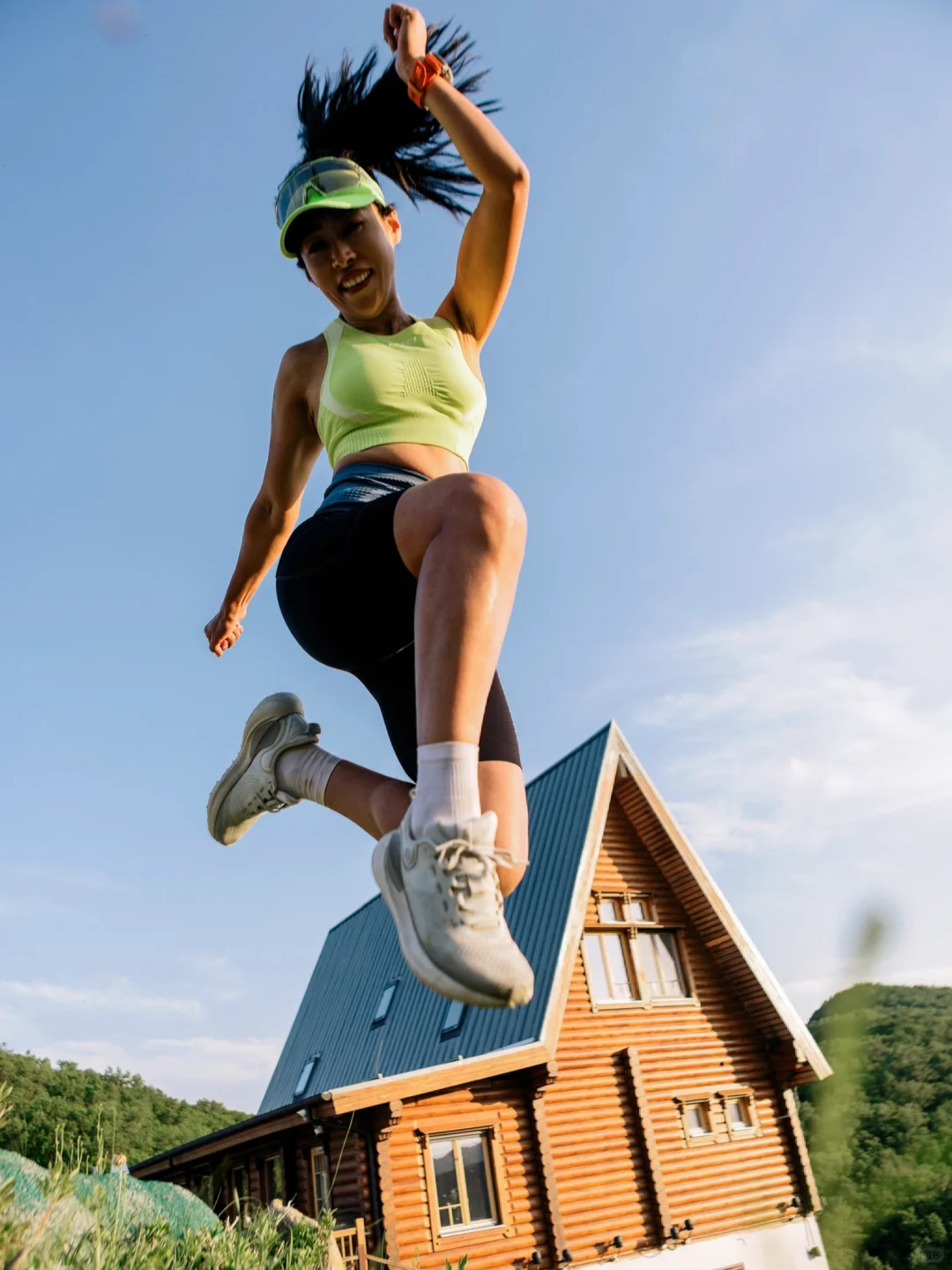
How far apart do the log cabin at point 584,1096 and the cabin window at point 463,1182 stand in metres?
0.02

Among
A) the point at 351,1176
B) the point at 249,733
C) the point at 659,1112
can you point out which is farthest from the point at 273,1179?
the point at 249,733

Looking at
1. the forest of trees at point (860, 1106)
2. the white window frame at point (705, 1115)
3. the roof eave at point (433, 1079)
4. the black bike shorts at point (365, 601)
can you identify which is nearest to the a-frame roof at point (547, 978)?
the roof eave at point (433, 1079)

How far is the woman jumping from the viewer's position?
5.48 feet

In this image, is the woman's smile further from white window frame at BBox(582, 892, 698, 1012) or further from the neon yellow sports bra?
white window frame at BBox(582, 892, 698, 1012)

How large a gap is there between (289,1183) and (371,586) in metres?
12.7

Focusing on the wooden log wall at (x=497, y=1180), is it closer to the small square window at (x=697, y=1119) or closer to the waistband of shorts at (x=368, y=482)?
the small square window at (x=697, y=1119)

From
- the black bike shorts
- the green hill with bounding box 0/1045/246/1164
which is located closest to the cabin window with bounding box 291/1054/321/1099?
the green hill with bounding box 0/1045/246/1164

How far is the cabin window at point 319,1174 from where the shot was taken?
11.8 metres

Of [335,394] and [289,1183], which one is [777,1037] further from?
[335,394]

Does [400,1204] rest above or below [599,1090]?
below

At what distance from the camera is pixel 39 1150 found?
2.09m

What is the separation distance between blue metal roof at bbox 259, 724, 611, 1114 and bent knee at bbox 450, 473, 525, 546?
Answer: 10.5 meters

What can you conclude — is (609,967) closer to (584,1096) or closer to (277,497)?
(584,1096)

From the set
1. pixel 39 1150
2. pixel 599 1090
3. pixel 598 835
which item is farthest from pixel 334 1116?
pixel 39 1150
